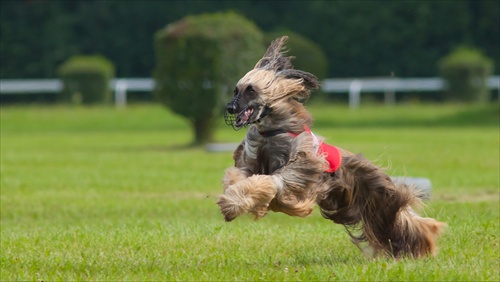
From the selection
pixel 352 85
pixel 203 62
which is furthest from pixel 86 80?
pixel 203 62

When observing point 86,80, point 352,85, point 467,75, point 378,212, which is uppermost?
point 378,212

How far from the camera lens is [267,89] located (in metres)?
6.76

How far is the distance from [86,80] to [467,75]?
12978mm

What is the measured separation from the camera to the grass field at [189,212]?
684cm

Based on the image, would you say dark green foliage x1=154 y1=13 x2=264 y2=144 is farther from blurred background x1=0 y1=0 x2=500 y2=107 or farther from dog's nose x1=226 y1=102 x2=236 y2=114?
dog's nose x1=226 y1=102 x2=236 y2=114

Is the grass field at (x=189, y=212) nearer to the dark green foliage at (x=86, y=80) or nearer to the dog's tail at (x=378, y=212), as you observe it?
the dog's tail at (x=378, y=212)

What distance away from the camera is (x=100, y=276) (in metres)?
6.61

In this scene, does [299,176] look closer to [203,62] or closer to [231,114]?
[231,114]

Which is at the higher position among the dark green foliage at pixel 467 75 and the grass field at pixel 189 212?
the grass field at pixel 189 212

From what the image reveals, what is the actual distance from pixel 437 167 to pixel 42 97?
29.1 m

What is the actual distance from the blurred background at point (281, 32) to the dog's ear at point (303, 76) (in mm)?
31037

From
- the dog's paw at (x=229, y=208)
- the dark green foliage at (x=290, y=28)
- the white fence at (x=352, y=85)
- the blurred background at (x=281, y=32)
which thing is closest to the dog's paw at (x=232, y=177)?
the dog's paw at (x=229, y=208)

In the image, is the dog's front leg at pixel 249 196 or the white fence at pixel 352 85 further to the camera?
the white fence at pixel 352 85

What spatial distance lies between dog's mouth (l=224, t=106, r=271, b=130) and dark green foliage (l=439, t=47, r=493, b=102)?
30.4 meters
